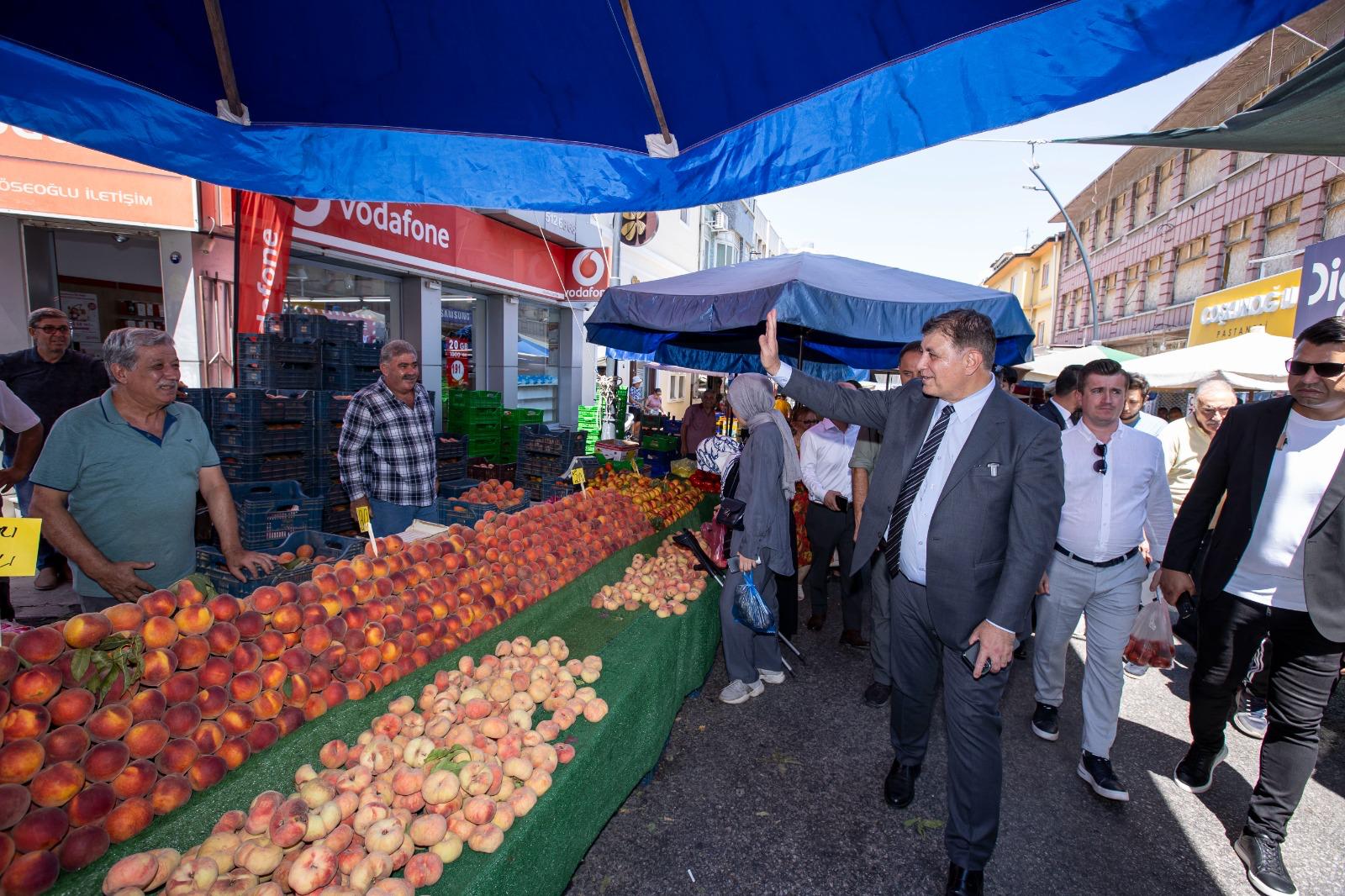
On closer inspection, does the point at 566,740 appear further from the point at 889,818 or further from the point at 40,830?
the point at 889,818

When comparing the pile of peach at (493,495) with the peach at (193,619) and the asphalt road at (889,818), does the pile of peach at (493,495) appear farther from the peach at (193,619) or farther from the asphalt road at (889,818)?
the peach at (193,619)

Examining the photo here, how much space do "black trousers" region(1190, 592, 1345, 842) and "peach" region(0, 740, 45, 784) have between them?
175 inches

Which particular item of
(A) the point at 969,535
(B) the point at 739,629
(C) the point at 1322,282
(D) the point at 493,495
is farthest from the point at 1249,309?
(D) the point at 493,495

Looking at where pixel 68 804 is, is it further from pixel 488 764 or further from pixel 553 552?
pixel 553 552

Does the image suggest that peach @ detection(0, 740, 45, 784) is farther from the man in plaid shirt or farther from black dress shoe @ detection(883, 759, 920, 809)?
black dress shoe @ detection(883, 759, 920, 809)

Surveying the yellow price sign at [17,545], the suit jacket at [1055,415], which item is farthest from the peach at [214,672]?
the suit jacket at [1055,415]

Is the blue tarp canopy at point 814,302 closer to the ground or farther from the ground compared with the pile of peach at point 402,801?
farther from the ground

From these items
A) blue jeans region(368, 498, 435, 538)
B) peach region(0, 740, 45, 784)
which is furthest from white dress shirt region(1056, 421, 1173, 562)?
blue jeans region(368, 498, 435, 538)

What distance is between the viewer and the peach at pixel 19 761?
1.39m

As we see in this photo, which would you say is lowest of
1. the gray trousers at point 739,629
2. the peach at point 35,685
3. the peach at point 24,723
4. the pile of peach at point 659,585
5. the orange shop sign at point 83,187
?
the gray trousers at point 739,629

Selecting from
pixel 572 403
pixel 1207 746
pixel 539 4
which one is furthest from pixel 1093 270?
pixel 539 4

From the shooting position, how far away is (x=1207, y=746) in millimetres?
3357

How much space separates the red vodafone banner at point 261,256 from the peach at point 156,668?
6.45 m

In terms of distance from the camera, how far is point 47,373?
492cm
